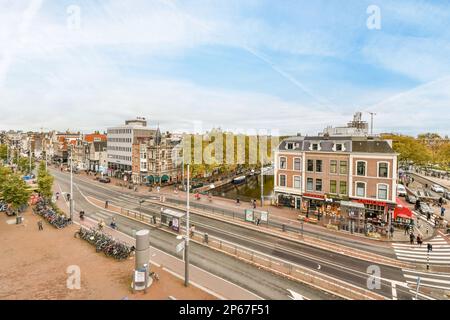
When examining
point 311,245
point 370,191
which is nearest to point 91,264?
point 311,245

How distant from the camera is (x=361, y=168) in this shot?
34.5 metres

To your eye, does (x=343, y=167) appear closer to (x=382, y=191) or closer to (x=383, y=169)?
(x=383, y=169)

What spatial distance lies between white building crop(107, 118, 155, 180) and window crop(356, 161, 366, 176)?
169ft

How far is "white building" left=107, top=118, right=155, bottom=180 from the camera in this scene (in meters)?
67.9

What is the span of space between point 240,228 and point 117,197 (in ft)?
87.1

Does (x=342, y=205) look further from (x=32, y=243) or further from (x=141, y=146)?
(x=141, y=146)

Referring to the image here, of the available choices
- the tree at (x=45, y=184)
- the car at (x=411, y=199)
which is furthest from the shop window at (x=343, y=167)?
the tree at (x=45, y=184)

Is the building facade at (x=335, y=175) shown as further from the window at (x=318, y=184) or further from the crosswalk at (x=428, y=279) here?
the crosswalk at (x=428, y=279)

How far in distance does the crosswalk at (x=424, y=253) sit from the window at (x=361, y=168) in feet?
32.6

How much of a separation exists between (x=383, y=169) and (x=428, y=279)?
1542cm

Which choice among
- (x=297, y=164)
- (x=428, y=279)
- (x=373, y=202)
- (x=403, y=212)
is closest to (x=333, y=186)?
(x=373, y=202)

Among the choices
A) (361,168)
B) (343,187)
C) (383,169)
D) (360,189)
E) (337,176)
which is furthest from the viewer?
(337,176)

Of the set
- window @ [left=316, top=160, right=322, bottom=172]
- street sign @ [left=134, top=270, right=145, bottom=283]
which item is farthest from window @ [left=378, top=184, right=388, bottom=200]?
street sign @ [left=134, top=270, right=145, bottom=283]

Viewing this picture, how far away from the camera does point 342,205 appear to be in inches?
1308
